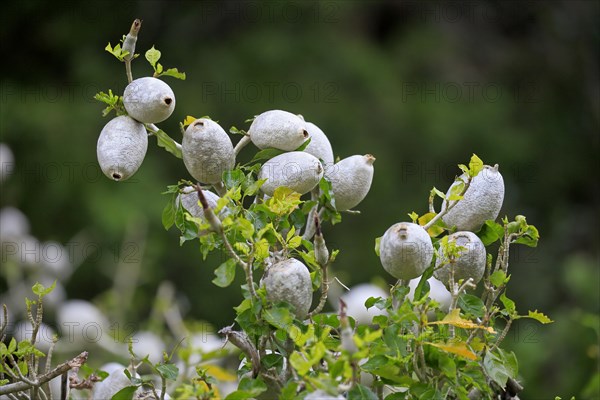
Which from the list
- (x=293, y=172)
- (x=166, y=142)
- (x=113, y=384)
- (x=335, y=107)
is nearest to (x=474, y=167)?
(x=293, y=172)

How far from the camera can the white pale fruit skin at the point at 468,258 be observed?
0.61 metres

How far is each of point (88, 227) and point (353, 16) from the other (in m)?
2.12

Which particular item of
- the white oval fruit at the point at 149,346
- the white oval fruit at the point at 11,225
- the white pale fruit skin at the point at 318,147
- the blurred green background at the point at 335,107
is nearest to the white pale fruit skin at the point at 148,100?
the white pale fruit skin at the point at 318,147

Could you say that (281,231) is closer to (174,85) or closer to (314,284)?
(314,284)

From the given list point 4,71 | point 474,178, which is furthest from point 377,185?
point 474,178

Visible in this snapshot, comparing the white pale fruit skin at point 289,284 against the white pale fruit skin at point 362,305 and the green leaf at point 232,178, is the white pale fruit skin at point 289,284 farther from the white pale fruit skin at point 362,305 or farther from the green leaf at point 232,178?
the white pale fruit skin at point 362,305

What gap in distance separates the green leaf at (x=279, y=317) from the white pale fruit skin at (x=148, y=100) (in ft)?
0.58

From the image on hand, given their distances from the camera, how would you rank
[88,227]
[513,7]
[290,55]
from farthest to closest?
[513,7] < [290,55] < [88,227]

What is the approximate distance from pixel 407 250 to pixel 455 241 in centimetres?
5

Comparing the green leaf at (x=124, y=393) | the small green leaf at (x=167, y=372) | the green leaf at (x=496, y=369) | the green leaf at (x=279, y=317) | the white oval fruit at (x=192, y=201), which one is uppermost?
the white oval fruit at (x=192, y=201)

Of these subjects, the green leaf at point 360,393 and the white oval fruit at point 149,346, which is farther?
the white oval fruit at point 149,346

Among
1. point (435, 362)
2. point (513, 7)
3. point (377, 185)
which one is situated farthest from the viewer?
point (513, 7)

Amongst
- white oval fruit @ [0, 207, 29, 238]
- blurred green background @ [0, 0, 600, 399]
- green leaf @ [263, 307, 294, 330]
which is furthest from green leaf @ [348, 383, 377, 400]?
blurred green background @ [0, 0, 600, 399]

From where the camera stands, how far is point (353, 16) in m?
4.15
